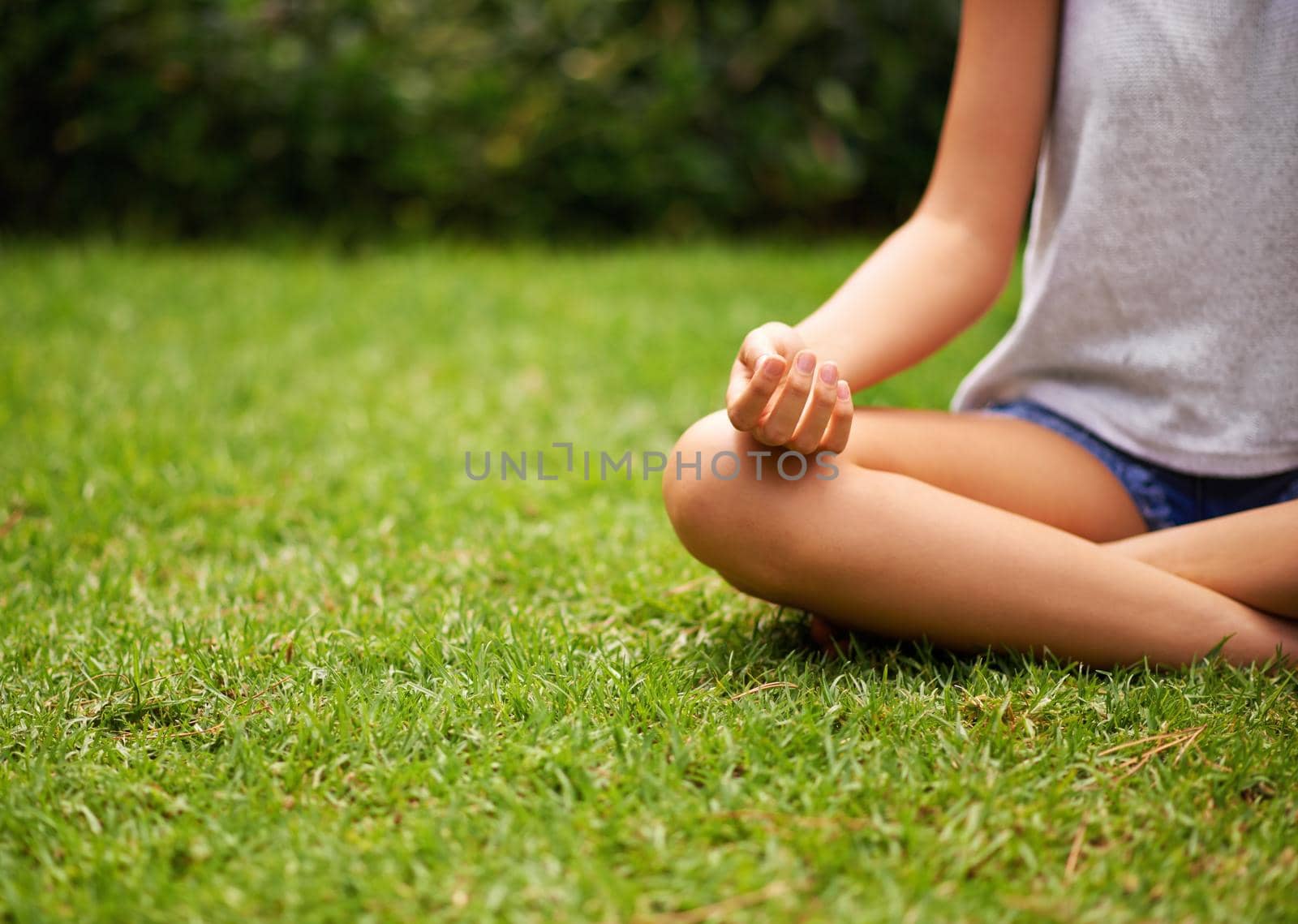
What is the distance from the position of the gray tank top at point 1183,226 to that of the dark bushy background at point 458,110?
10.9ft

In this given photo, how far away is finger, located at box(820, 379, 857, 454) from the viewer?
1198 mm

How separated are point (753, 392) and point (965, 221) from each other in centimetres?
50

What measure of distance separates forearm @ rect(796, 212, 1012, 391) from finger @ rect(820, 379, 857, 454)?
157 millimetres

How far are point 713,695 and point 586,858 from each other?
1.11 ft

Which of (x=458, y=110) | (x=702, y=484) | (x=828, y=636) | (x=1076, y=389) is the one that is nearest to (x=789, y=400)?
(x=702, y=484)

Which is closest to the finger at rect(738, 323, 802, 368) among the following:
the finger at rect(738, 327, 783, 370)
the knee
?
the finger at rect(738, 327, 783, 370)

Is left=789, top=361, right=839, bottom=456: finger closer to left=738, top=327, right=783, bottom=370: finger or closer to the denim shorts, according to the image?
left=738, top=327, right=783, bottom=370: finger

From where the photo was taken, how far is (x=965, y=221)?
4.83 feet

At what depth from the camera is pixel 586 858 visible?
3.34 feet

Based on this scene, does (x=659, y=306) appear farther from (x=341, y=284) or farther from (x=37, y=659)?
(x=37, y=659)

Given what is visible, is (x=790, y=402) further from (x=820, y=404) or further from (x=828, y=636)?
(x=828, y=636)

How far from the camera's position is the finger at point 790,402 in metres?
1.16

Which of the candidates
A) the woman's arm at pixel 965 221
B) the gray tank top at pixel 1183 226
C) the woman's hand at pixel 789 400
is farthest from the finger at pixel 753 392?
the gray tank top at pixel 1183 226

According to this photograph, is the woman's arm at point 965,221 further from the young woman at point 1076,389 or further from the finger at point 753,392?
the finger at point 753,392
